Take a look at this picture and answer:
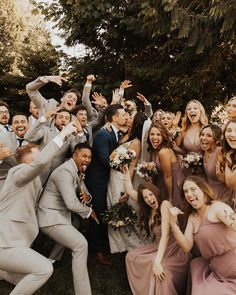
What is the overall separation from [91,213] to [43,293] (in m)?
1.18

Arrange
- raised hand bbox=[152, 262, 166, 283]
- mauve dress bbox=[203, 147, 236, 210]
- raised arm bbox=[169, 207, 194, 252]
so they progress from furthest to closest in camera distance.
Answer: mauve dress bbox=[203, 147, 236, 210] < raised hand bbox=[152, 262, 166, 283] < raised arm bbox=[169, 207, 194, 252]

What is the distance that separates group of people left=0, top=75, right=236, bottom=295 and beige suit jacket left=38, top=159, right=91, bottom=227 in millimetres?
12

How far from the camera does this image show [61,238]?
4.75 meters

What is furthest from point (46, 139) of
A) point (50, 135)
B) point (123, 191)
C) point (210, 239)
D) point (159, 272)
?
point (210, 239)

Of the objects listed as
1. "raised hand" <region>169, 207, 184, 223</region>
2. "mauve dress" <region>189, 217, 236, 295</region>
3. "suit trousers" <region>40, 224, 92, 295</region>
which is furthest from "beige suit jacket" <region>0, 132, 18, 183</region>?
"mauve dress" <region>189, 217, 236, 295</region>

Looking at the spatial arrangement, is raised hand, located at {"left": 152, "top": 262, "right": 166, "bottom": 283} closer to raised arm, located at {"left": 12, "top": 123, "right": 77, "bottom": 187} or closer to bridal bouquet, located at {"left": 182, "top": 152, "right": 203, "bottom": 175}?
bridal bouquet, located at {"left": 182, "top": 152, "right": 203, "bottom": 175}

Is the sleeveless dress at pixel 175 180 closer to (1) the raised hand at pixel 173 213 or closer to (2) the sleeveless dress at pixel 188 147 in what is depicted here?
(2) the sleeveless dress at pixel 188 147

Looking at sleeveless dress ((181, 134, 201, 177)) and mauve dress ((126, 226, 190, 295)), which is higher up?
sleeveless dress ((181, 134, 201, 177))

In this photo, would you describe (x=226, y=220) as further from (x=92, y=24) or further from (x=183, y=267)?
(x=92, y=24)

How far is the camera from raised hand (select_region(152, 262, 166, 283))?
4.45 metres

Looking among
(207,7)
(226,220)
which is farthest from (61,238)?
(207,7)

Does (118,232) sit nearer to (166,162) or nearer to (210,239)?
(166,162)

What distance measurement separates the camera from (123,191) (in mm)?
5859

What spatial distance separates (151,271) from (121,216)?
0.99 m
